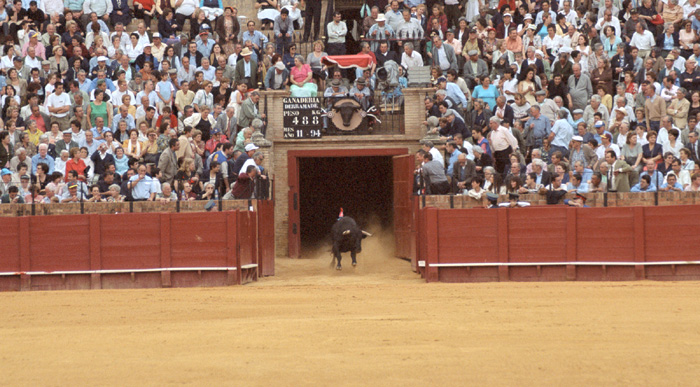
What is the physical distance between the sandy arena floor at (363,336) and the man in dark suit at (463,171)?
2.44 meters

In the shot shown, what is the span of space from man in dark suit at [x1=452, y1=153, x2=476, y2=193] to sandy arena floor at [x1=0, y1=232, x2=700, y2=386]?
8.02ft

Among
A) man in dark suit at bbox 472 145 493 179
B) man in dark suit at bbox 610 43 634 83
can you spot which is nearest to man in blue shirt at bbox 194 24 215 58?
man in dark suit at bbox 472 145 493 179

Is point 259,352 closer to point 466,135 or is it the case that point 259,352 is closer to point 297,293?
point 297,293

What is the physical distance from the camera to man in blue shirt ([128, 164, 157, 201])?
17.0 metres

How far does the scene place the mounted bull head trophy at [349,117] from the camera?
20.3 metres

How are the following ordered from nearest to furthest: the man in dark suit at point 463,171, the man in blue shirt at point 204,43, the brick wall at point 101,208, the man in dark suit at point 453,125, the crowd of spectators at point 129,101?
1. the brick wall at point 101,208
2. the man in dark suit at point 463,171
3. the crowd of spectators at point 129,101
4. the man in dark suit at point 453,125
5. the man in blue shirt at point 204,43

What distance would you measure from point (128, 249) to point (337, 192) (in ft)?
30.6

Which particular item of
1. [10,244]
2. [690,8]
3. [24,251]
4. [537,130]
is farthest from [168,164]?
[690,8]

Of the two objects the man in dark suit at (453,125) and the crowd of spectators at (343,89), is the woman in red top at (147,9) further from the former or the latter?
the man in dark suit at (453,125)

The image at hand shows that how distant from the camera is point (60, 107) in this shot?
19906 millimetres

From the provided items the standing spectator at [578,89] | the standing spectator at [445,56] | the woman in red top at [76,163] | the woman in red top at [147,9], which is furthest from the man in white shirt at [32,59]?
the standing spectator at [578,89]

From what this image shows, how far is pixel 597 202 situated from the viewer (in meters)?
16.4

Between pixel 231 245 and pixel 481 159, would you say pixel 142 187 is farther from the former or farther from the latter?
pixel 481 159

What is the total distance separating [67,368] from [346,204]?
16.5 metres
